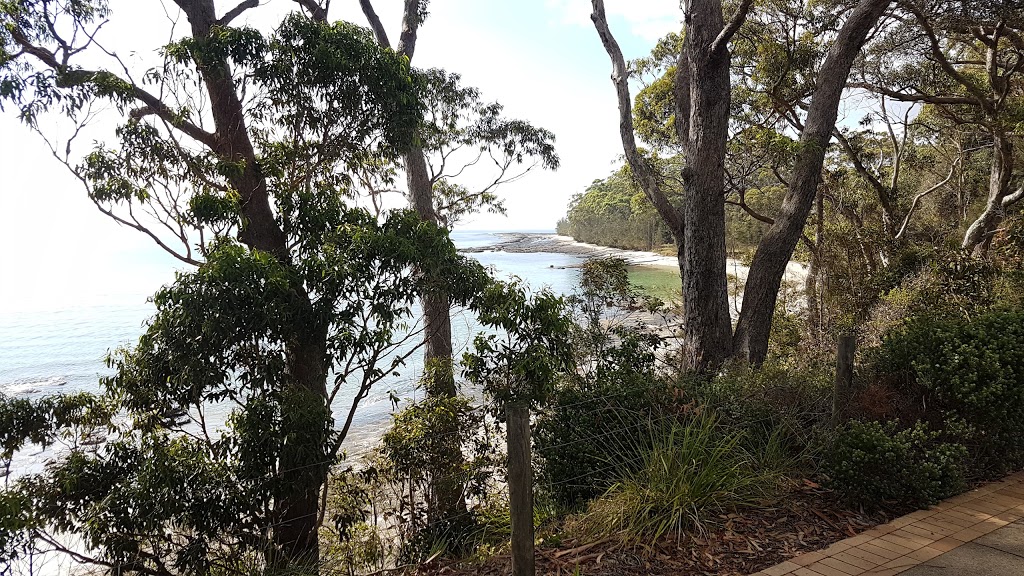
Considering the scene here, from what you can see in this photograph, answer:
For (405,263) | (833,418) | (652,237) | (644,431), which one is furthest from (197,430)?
(652,237)

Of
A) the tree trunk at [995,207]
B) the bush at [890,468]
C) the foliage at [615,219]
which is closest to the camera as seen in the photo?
the bush at [890,468]

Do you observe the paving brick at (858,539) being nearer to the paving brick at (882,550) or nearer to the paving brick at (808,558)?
the paving brick at (882,550)

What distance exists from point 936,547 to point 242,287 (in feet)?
14.4

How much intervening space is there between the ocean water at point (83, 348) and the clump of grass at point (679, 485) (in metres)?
1.83

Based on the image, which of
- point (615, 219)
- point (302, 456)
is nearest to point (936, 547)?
point (302, 456)

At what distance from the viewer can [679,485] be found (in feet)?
13.0

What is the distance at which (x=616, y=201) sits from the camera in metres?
62.5

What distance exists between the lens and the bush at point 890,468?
13.0 ft

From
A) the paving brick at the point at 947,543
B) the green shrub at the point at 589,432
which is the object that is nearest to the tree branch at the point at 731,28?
the green shrub at the point at 589,432

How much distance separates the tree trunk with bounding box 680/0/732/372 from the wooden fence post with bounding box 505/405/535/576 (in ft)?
13.9

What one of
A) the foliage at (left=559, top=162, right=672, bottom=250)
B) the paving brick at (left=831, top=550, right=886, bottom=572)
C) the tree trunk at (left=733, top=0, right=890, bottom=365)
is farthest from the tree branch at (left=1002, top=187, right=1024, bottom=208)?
the foliage at (left=559, top=162, right=672, bottom=250)

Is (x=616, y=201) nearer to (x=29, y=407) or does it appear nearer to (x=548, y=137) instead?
(x=548, y=137)

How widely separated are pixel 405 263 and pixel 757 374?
10.3ft

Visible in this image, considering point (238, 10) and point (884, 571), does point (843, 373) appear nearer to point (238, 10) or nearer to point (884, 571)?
point (884, 571)
